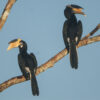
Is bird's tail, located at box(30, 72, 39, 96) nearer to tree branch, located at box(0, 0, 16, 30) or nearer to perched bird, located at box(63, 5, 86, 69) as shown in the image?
perched bird, located at box(63, 5, 86, 69)

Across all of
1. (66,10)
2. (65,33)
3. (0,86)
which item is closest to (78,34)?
(65,33)

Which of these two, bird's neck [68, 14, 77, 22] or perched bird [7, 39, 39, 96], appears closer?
perched bird [7, 39, 39, 96]

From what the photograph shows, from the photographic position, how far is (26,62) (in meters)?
5.48

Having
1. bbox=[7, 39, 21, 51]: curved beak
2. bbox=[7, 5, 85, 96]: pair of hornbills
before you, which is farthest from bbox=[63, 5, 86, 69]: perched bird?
bbox=[7, 39, 21, 51]: curved beak

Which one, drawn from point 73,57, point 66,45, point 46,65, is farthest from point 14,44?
point 46,65

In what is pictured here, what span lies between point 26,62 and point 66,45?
3.20 feet

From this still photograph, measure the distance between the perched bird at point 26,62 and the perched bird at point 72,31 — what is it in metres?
0.76

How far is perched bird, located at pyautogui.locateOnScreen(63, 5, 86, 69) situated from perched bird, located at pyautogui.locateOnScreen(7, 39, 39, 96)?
0.76 metres

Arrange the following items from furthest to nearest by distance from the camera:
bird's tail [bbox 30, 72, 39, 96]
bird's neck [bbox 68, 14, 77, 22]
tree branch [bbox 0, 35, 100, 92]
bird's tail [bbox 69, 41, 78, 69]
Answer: bird's neck [bbox 68, 14, 77, 22]
bird's tail [bbox 30, 72, 39, 96]
bird's tail [bbox 69, 41, 78, 69]
tree branch [bbox 0, 35, 100, 92]

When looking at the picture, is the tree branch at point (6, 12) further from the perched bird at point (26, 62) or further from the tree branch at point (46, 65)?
the perched bird at point (26, 62)

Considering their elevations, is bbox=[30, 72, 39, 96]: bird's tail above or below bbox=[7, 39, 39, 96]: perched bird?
below

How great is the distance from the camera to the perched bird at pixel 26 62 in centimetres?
502

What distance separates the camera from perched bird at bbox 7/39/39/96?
502 centimetres

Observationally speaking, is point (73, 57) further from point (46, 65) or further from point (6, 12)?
point (6, 12)
